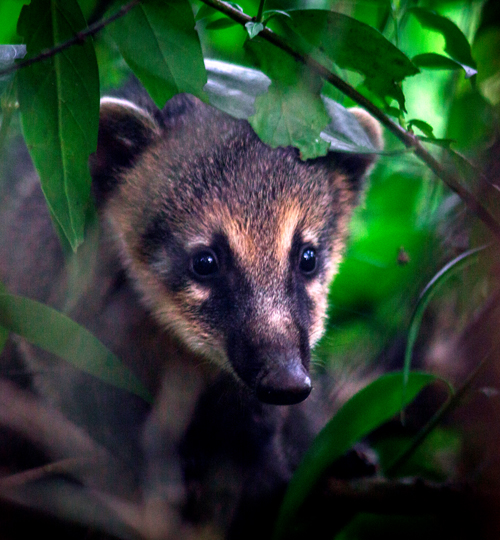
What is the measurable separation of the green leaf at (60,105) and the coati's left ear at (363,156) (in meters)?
→ 1.22

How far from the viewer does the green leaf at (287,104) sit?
1.37 metres

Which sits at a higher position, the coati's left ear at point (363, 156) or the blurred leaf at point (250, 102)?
the blurred leaf at point (250, 102)

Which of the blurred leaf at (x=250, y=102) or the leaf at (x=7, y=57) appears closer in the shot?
the leaf at (x=7, y=57)

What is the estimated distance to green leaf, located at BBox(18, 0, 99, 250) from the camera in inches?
48.7

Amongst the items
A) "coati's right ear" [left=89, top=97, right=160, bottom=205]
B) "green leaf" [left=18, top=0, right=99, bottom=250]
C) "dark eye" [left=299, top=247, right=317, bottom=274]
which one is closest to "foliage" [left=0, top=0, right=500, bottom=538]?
"green leaf" [left=18, top=0, right=99, bottom=250]

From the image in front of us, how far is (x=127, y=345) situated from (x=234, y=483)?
2.14 feet

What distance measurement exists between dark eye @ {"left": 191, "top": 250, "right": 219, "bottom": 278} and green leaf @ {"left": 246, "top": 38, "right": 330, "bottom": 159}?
0.62 metres

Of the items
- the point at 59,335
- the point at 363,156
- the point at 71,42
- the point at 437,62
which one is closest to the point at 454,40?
the point at 437,62

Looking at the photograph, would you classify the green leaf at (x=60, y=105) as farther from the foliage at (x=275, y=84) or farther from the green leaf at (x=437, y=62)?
the green leaf at (x=437, y=62)

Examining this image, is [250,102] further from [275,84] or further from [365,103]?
[365,103]

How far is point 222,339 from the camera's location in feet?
6.27

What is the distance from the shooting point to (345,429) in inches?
64.0

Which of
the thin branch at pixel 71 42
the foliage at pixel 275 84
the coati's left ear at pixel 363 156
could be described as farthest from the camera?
the coati's left ear at pixel 363 156

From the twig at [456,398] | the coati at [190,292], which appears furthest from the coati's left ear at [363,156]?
the twig at [456,398]
